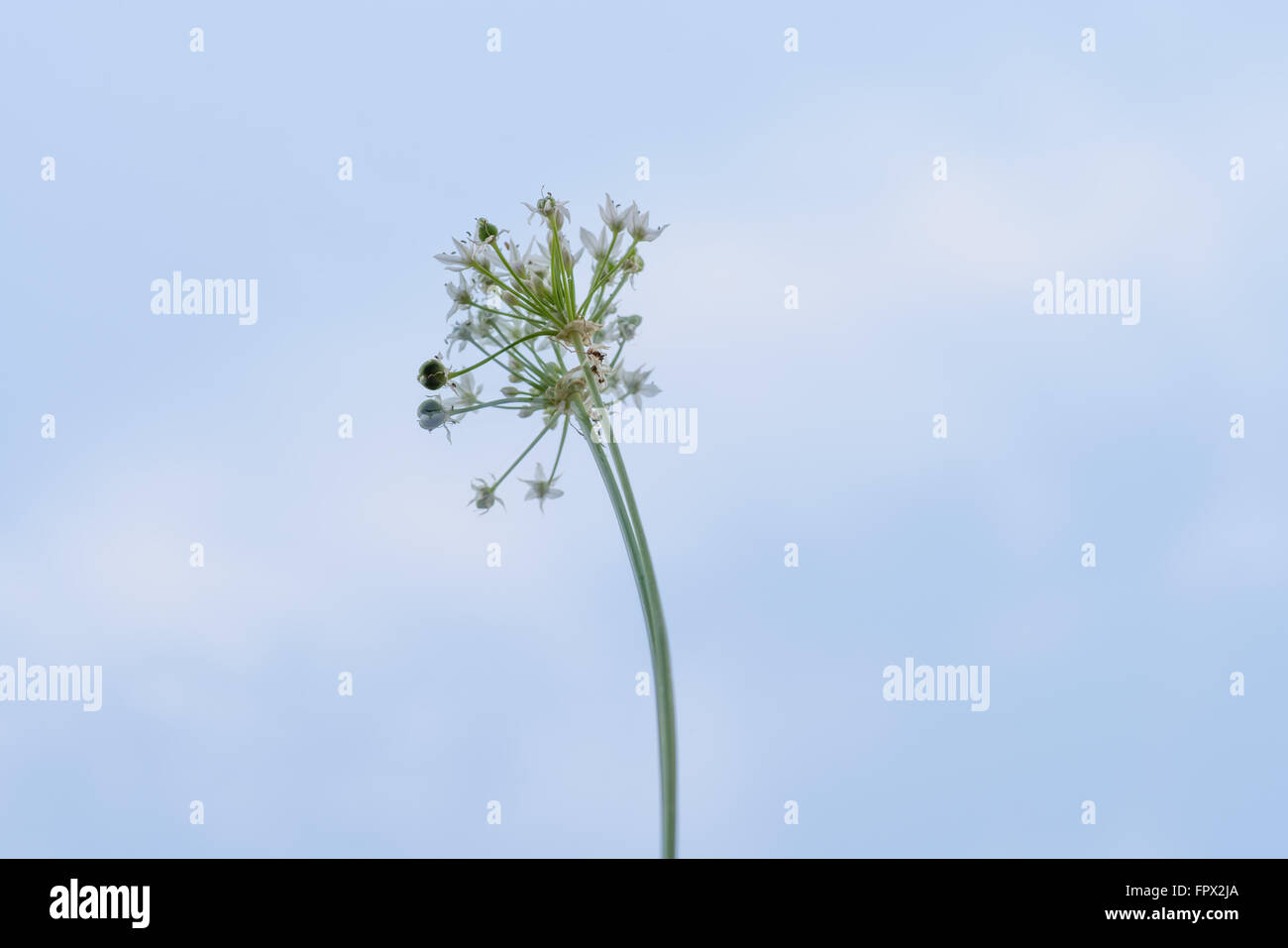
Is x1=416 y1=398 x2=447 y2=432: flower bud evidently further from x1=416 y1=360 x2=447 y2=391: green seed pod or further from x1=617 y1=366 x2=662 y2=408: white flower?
x1=617 y1=366 x2=662 y2=408: white flower

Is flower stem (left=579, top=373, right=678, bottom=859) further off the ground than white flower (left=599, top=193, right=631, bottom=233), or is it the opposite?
white flower (left=599, top=193, right=631, bottom=233)

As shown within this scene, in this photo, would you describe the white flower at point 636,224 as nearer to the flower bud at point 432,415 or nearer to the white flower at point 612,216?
the white flower at point 612,216

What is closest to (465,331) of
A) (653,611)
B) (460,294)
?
(460,294)
